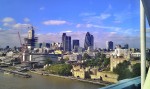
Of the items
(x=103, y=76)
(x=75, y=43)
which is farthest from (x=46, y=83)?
(x=103, y=76)

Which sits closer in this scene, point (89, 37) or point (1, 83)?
point (1, 83)

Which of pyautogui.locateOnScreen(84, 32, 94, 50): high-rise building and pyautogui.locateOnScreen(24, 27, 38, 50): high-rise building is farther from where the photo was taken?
pyautogui.locateOnScreen(84, 32, 94, 50): high-rise building

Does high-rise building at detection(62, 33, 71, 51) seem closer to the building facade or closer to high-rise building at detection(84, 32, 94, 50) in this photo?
the building facade

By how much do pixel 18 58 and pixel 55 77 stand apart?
3.07 metres

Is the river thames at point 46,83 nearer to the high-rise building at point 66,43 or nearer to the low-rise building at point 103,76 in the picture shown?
the low-rise building at point 103,76

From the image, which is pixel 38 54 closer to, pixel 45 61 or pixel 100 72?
pixel 45 61

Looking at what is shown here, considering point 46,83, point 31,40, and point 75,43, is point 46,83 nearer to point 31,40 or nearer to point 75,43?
point 75,43

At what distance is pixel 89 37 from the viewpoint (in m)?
7.57

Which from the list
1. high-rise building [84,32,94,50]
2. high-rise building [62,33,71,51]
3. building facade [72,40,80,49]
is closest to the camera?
high-rise building [62,33,71,51]

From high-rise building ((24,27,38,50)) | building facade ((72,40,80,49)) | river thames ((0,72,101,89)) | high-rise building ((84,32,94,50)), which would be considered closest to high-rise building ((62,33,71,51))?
building facade ((72,40,80,49))

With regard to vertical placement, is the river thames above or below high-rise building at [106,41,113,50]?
below

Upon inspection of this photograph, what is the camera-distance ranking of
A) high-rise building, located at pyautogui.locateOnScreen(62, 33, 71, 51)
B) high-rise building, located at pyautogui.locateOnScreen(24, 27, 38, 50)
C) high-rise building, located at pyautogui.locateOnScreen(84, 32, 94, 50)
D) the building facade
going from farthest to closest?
high-rise building, located at pyautogui.locateOnScreen(84, 32, 94, 50)
the building facade
high-rise building, located at pyautogui.locateOnScreen(62, 33, 71, 51)
high-rise building, located at pyautogui.locateOnScreen(24, 27, 38, 50)

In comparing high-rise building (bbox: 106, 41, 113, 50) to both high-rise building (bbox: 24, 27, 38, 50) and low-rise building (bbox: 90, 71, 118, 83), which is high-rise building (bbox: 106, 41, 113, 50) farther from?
high-rise building (bbox: 24, 27, 38, 50)

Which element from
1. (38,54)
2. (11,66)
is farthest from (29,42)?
(11,66)
